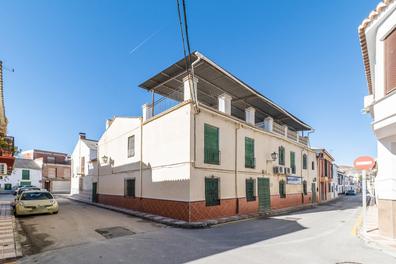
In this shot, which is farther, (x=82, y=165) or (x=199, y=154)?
(x=82, y=165)

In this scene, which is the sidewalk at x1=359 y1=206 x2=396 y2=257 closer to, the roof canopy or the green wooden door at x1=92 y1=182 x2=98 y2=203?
the roof canopy

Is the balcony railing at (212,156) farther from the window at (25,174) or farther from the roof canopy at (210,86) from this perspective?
the window at (25,174)

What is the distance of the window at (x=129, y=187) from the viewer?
607 inches

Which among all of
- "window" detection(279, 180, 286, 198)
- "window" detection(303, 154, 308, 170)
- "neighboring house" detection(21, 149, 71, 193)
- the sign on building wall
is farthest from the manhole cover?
"neighboring house" detection(21, 149, 71, 193)

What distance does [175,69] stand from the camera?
12414 mm

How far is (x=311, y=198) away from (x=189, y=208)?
695 inches

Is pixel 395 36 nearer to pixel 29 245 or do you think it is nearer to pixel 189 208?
pixel 189 208

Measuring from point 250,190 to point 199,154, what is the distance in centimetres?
506

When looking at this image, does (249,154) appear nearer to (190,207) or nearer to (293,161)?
(190,207)

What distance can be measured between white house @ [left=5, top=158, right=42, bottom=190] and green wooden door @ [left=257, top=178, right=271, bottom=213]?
42.1m

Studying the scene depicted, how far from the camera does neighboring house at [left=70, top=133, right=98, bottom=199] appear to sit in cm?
2361

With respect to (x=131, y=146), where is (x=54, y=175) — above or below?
below

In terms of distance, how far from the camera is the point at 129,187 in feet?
52.1

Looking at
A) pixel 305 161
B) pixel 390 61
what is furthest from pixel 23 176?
pixel 390 61
